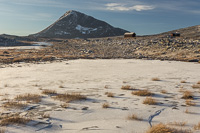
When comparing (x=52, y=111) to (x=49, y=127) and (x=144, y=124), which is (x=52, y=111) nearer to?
(x=49, y=127)

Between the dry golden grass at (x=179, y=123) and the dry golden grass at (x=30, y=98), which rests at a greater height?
the dry golden grass at (x=30, y=98)

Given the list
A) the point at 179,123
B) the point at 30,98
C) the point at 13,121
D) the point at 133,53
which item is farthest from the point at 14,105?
the point at 133,53

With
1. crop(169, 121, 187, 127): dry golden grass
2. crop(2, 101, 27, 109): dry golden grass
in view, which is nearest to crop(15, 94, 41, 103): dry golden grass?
crop(2, 101, 27, 109): dry golden grass

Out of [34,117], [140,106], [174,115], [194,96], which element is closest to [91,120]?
[34,117]

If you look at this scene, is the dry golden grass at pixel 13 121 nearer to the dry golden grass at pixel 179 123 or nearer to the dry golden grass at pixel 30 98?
the dry golden grass at pixel 30 98

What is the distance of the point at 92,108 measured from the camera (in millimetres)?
6883

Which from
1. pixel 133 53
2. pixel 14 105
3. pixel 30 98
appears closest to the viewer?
pixel 14 105

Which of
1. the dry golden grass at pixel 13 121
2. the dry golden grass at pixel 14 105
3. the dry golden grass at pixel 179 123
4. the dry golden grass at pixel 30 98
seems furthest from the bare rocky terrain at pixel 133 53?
the dry golden grass at pixel 179 123

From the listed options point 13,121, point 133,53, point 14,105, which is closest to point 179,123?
point 13,121

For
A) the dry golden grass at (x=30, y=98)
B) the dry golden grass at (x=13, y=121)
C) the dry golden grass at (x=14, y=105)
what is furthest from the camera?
the dry golden grass at (x=30, y=98)

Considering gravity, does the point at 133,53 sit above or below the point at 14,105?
above

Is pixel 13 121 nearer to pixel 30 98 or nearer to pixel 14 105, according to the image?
pixel 14 105

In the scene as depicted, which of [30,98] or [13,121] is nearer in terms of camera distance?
[13,121]

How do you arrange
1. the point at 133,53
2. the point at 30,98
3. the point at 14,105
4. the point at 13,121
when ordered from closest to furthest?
the point at 13,121 → the point at 14,105 → the point at 30,98 → the point at 133,53
